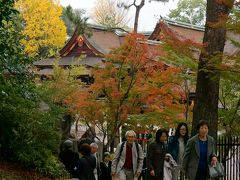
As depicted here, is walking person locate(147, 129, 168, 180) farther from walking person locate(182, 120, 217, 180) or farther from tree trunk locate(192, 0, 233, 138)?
tree trunk locate(192, 0, 233, 138)

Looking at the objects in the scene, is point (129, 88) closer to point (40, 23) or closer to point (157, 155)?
point (157, 155)

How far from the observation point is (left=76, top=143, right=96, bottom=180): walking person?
765cm

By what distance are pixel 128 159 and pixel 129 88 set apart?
7.02 meters

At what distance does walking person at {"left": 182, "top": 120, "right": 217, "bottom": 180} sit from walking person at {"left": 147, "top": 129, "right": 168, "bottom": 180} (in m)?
0.73

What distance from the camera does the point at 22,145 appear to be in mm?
10812

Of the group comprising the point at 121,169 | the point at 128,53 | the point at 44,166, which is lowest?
the point at 44,166

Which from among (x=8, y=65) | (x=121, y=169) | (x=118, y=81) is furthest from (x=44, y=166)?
(x=118, y=81)

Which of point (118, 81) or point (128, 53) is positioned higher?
point (128, 53)

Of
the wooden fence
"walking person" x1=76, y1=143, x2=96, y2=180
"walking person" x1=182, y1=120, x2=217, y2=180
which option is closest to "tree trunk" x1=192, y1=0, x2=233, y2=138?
the wooden fence

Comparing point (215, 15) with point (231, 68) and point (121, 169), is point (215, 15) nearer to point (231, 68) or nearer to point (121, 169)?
point (231, 68)

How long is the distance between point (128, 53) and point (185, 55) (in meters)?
4.68

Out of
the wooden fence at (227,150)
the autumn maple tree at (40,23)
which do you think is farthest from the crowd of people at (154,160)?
the autumn maple tree at (40,23)

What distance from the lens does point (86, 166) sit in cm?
765

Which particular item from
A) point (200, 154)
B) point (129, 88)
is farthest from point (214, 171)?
point (129, 88)
